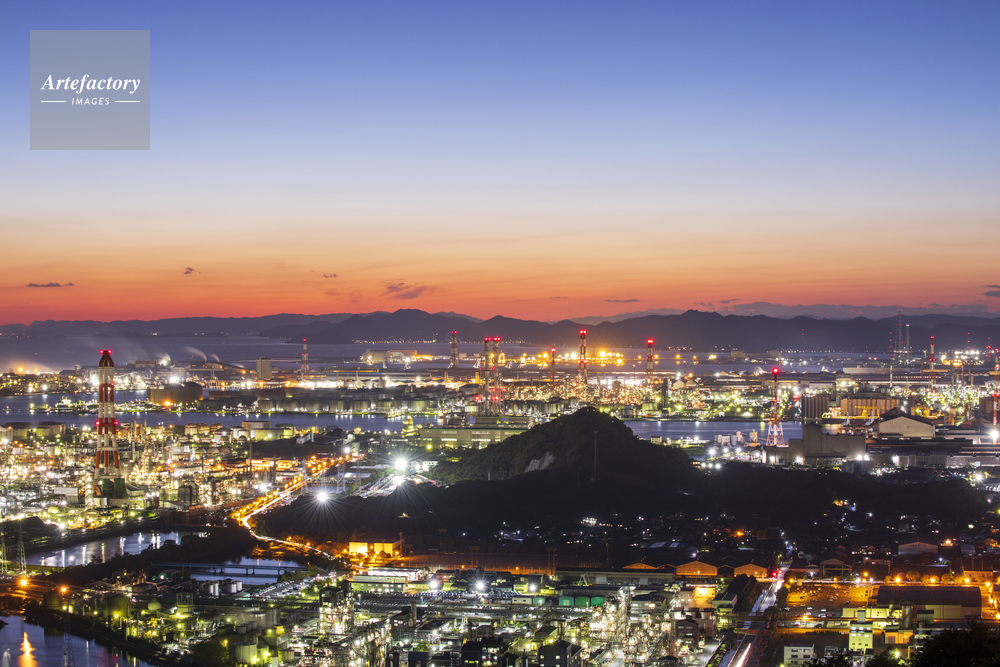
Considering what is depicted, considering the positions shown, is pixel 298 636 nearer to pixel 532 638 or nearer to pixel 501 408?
pixel 532 638

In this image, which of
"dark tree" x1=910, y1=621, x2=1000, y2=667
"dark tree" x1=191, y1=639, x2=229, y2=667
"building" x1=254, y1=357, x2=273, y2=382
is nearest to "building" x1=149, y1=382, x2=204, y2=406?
"building" x1=254, y1=357, x2=273, y2=382

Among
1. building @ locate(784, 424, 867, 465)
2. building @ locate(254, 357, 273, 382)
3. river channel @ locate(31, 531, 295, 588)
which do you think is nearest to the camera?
river channel @ locate(31, 531, 295, 588)

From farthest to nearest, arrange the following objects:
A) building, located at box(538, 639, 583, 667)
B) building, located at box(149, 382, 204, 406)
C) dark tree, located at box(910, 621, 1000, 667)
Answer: building, located at box(149, 382, 204, 406), building, located at box(538, 639, 583, 667), dark tree, located at box(910, 621, 1000, 667)

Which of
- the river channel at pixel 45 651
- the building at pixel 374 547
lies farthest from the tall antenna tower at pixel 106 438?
the river channel at pixel 45 651

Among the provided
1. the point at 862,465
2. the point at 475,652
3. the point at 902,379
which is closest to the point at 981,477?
the point at 862,465

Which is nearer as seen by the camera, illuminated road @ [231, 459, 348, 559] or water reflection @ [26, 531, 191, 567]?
water reflection @ [26, 531, 191, 567]

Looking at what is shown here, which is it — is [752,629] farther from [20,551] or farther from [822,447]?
[822,447]

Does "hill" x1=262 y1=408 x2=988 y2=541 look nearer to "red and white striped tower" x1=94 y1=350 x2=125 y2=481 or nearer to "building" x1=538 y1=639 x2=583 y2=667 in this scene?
"red and white striped tower" x1=94 y1=350 x2=125 y2=481

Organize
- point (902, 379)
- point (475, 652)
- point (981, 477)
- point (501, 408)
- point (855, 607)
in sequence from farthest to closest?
point (902, 379)
point (501, 408)
point (981, 477)
point (855, 607)
point (475, 652)

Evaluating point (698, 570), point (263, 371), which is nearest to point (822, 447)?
point (698, 570)

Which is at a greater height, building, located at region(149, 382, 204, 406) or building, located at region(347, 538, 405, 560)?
building, located at region(149, 382, 204, 406)

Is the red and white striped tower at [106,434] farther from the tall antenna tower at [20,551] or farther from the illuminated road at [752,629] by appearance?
the illuminated road at [752,629]
